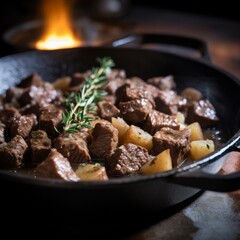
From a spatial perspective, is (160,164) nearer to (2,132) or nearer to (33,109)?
(2,132)

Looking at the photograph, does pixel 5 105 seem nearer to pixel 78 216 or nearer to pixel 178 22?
Result: pixel 78 216

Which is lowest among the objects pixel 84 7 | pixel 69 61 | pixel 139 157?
pixel 139 157

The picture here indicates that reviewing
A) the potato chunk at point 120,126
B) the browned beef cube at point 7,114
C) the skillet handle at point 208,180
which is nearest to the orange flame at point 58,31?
the browned beef cube at point 7,114

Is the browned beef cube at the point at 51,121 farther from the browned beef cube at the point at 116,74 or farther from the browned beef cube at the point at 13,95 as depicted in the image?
the browned beef cube at the point at 116,74

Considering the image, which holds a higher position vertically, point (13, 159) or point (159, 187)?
point (13, 159)

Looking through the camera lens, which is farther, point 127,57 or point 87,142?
point 127,57

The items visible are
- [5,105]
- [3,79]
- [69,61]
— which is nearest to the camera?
[5,105]

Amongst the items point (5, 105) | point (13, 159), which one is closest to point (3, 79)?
point (5, 105)
